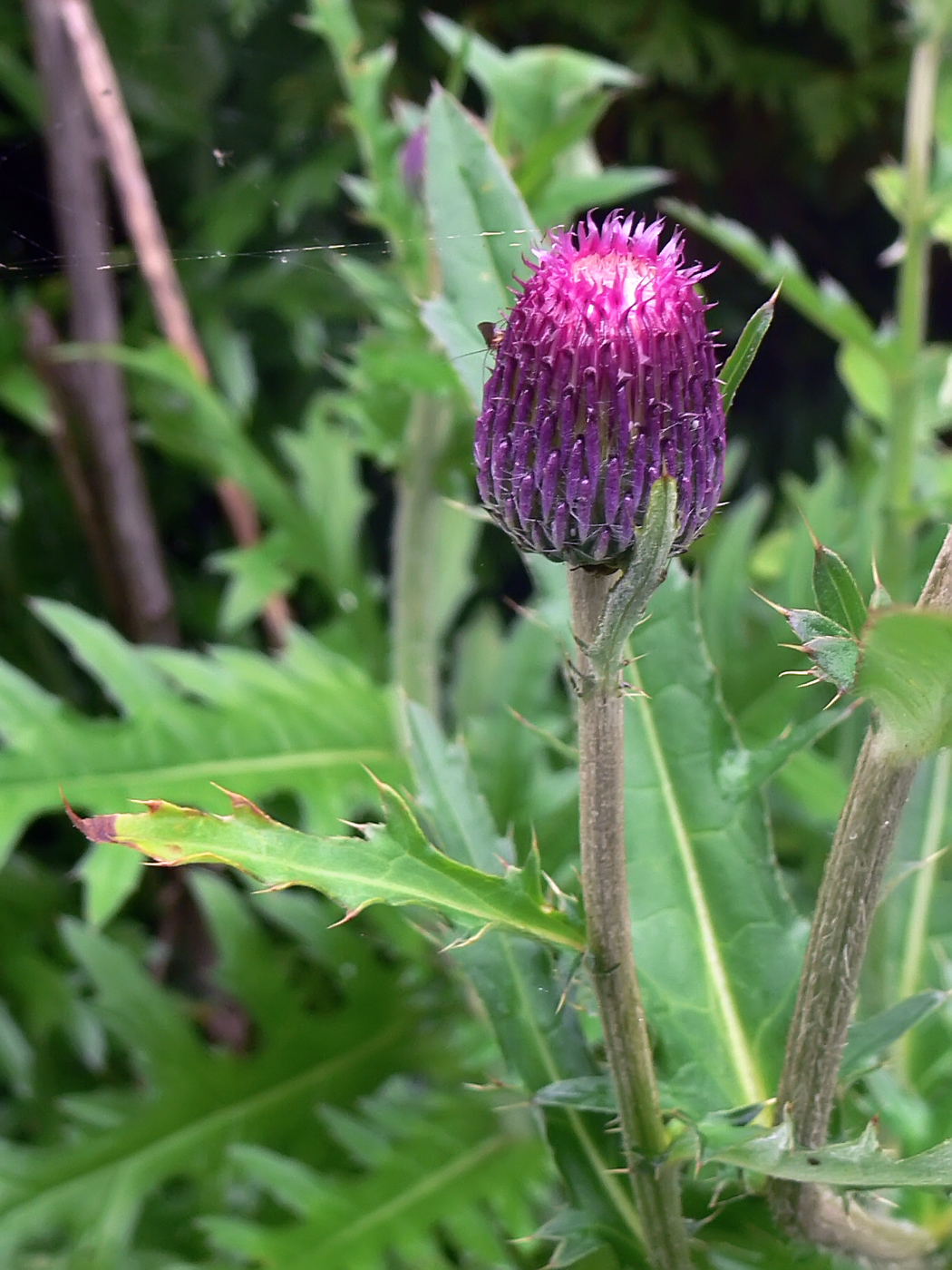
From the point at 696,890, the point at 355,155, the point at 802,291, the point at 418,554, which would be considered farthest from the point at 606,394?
the point at 355,155

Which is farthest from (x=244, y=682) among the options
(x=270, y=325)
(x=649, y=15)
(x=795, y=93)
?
(x=795, y=93)

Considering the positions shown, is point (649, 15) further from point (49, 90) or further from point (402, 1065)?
point (402, 1065)

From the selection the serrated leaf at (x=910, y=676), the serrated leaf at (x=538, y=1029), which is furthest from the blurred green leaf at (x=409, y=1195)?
the serrated leaf at (x=910, y=676)

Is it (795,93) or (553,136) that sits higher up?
(795,93)

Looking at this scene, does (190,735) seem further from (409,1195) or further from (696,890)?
(696,890)

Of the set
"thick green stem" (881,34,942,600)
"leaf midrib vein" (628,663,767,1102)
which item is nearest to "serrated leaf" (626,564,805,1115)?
"leaf midrib vein" (628,663,767,1102)

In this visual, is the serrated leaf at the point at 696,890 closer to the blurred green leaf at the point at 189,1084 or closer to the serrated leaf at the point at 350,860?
the serrated leaf at the point at 350,860
